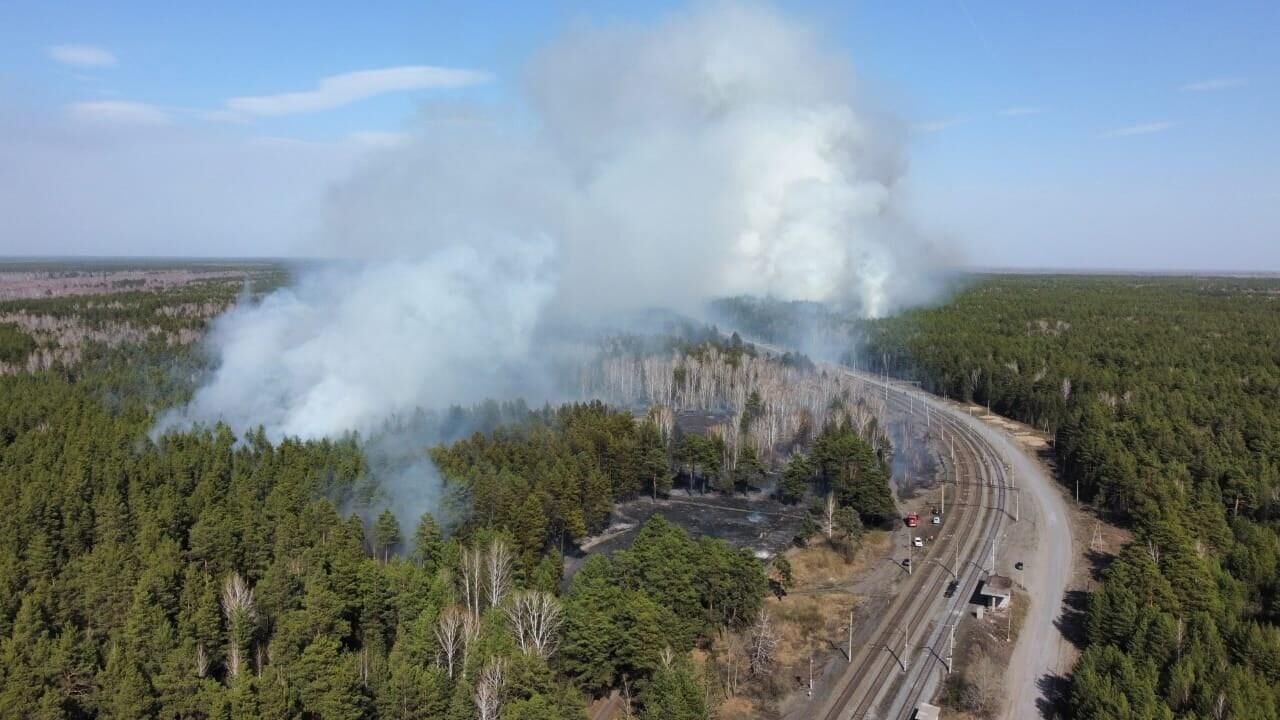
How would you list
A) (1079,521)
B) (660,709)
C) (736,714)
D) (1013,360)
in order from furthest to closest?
(1013,360) → (1079,521) → (736,714) → (660,709)

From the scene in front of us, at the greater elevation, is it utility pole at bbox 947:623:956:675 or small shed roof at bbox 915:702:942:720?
small shed roof at bbox 915:702:942:720

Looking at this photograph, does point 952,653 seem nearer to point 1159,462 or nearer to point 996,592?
point 996,592

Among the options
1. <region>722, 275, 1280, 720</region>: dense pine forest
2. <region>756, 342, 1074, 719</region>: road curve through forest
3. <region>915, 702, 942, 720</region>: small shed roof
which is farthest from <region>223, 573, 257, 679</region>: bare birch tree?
<region>722, 275, 1280, 720</region>: dense pine forest

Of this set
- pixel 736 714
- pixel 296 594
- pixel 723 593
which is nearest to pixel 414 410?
pixel 296 594

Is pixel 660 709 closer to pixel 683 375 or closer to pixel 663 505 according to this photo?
pixel 663 505

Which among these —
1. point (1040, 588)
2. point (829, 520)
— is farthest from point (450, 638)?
point (1040, 588)

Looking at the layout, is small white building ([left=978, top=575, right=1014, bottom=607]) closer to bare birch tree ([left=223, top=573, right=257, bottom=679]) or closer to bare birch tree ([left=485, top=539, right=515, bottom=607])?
bare birch tree ([left=485, top=539, right=515, bottom=607])

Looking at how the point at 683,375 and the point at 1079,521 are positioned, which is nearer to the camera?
the point at 1079,521
